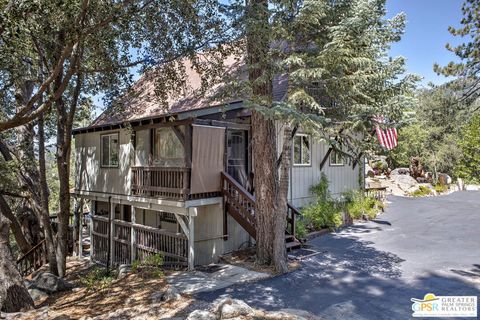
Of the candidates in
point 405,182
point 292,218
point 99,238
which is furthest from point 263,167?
point 405,182

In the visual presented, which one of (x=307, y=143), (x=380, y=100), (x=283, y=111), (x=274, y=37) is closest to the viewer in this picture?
(x=283, y=111)

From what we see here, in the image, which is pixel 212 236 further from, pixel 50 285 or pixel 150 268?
pixel 50 285

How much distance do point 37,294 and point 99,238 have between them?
481 centimetres

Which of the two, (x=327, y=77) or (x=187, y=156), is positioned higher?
(x=327, y=77)

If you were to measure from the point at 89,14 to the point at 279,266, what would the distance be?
6.81 metres

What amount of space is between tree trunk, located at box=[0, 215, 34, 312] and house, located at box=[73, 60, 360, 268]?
10.3 feet

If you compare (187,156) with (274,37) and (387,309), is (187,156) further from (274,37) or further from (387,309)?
(387,309)

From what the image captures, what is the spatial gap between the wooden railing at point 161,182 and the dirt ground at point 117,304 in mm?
2340

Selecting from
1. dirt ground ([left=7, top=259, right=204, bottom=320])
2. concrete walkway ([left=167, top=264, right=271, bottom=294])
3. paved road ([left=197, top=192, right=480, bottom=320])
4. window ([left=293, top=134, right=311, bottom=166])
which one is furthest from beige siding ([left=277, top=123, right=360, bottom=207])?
dirt ground ([left=7, top=259, right=204, bottom=320])

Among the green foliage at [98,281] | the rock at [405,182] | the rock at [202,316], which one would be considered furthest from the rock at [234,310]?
the rock at [405,182]

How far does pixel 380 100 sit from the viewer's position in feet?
28.8

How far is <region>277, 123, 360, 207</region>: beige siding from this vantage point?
472 inches

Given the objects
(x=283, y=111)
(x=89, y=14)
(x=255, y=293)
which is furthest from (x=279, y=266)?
(x=89, y=14)

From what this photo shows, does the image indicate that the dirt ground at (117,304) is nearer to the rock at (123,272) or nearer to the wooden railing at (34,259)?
the rock at (123,272)
